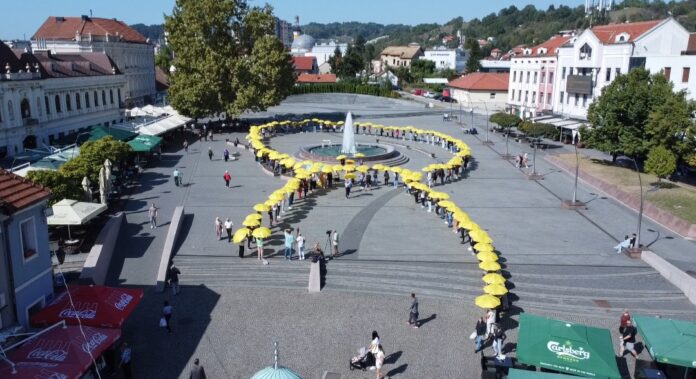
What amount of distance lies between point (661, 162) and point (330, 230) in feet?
68.3

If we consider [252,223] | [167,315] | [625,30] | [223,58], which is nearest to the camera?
[167,315]

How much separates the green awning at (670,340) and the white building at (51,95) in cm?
4400

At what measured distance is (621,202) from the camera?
34469mm

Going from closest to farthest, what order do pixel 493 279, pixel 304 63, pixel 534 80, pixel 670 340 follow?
pixel 670 340 < pixel 493 279 < pixel 534 80 < pixel 304 63

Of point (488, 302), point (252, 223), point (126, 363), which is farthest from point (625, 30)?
point (126, 363)

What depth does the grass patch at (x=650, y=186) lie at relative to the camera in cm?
3108

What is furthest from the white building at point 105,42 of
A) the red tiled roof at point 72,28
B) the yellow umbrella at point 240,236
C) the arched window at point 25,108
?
the yellow umbrella at point 240,236

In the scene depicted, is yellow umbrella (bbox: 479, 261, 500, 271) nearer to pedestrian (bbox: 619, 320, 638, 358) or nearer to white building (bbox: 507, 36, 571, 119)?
pedestrian (bbox: 619, 320, 638, 358)

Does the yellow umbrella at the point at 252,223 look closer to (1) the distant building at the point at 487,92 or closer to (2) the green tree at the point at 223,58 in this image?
(2) the green tree at the point at 223,58

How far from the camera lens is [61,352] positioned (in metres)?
14.0

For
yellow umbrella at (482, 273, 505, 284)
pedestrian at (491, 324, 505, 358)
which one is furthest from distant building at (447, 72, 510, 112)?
pedestrian at (491, 324, 505, 358)

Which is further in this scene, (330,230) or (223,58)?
(223,58)

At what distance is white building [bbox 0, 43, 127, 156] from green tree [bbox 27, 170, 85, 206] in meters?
19.9

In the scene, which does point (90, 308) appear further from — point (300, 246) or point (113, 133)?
point (113, 133)
